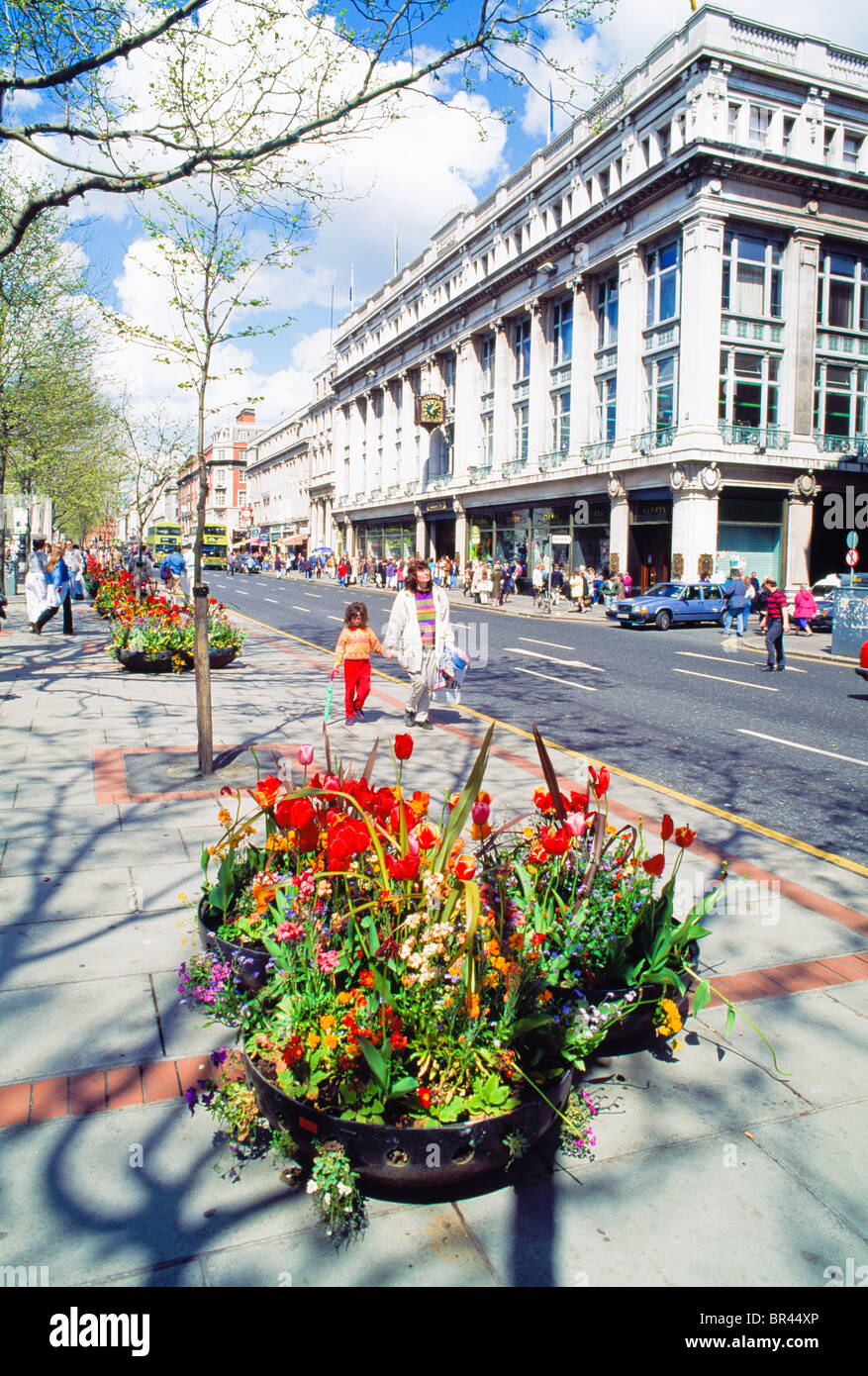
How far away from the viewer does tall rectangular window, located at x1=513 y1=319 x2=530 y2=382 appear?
4666cm

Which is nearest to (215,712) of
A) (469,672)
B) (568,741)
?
(568,741)

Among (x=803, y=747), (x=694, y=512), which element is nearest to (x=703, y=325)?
(x=694, y=512)

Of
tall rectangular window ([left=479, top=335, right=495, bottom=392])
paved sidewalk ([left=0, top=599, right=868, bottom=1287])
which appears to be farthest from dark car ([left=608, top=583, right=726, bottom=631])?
tall rectangular window ([left=479, top=335, right=495, bottom=392])

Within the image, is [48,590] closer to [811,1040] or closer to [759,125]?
[811,1040]

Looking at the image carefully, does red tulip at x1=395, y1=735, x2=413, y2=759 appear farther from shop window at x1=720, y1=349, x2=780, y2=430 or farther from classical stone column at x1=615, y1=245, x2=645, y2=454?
classical stone column at x1=615, y1=245, x2=645, y2=454

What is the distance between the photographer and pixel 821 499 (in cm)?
3581

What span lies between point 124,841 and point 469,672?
10.1 metres

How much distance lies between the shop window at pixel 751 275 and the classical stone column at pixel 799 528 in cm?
650

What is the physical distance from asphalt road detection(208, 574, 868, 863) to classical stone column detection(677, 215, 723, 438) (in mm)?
12434

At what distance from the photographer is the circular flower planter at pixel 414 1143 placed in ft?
8.23

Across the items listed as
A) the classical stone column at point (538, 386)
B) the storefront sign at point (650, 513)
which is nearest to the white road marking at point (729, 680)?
the storefront sign at point (650, 513)

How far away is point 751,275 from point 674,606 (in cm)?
1540

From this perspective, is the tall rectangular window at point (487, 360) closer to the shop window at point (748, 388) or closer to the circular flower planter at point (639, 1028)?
the shop window at point (748, 388)
